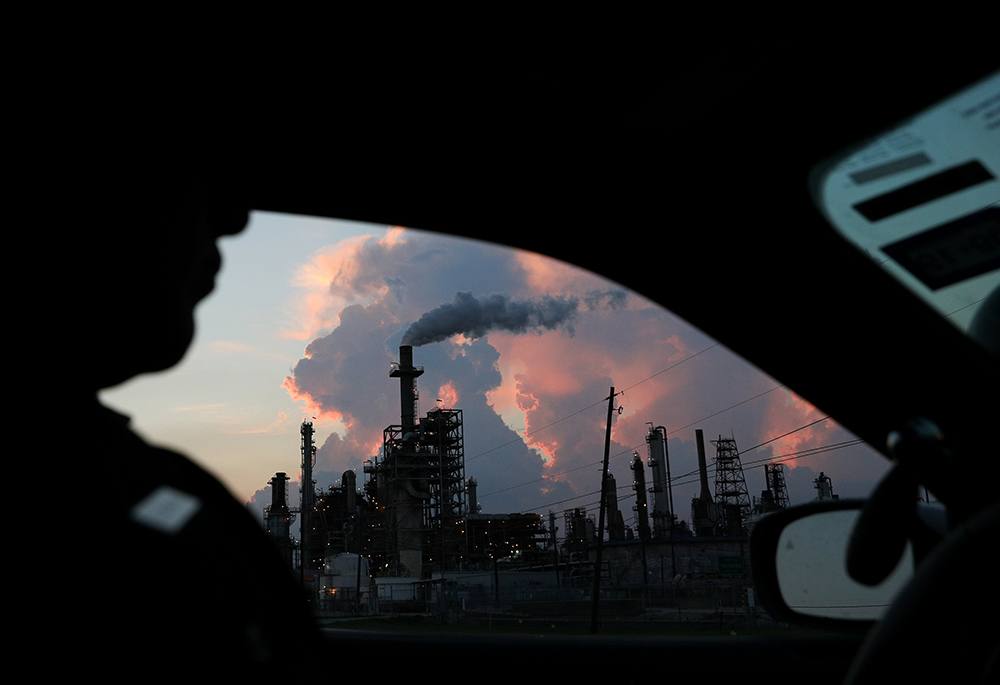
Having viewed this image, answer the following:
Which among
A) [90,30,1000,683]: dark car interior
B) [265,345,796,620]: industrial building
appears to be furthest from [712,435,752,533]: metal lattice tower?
[90,30,1000,683]: dark car interior

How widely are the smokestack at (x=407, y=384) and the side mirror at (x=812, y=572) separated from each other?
147 ft

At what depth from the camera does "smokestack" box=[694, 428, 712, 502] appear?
191 ft

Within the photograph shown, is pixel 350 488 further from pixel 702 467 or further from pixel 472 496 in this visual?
pixel 702 467

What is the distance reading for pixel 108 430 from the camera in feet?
2.83

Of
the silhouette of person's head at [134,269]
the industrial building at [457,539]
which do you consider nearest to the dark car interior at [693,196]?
the silhouette of person's head at [134,269]

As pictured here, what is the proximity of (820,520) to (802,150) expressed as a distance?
1037 millimetres

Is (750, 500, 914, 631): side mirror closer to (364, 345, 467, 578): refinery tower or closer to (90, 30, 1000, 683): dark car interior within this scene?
(90, 30, 1000, 683): dark car interior

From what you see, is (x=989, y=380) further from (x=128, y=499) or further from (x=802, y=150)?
(x=128, y=499)

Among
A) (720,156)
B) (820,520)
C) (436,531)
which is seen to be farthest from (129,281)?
(436,531)

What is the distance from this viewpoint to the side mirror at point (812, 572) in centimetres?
196

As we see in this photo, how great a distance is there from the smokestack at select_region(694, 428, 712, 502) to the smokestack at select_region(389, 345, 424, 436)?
25.8 m

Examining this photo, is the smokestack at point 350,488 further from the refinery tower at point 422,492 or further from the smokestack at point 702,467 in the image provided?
the smokestack at point 702,467

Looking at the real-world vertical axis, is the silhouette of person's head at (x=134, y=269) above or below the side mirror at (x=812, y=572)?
above

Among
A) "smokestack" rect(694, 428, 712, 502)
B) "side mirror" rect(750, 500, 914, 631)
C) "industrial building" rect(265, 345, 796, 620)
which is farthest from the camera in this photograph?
"smokestack" rect(694, 428, 712, 502)
